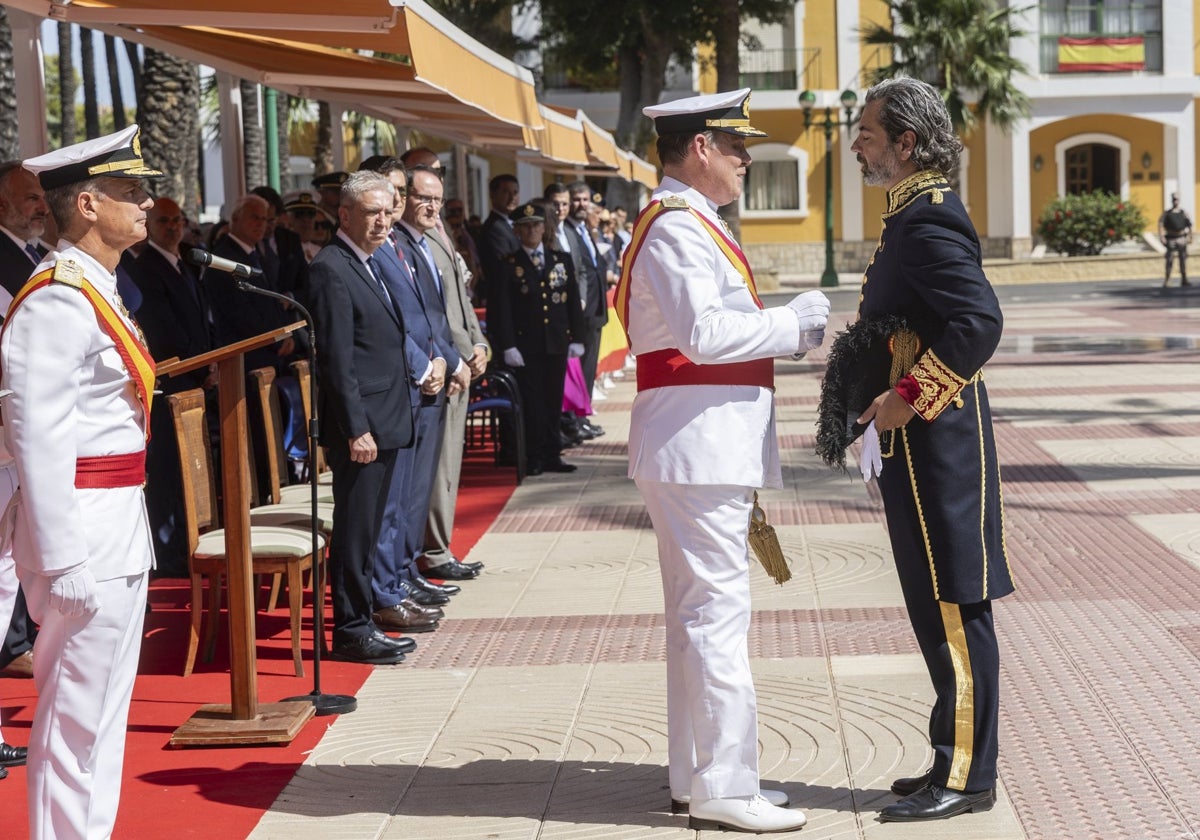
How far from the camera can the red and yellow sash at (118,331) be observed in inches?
159

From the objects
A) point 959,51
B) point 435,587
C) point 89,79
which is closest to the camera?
point 435,587

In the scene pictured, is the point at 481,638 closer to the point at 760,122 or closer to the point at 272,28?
the point at 272,28

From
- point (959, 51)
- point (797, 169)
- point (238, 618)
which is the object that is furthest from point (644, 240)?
point (797, 169)

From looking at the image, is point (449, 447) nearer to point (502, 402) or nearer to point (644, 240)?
point (502, 402)

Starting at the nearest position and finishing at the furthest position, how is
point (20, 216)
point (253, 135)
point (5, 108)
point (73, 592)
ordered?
point (73, 592), point (20, 216), point (5, 108), point (253, 135)

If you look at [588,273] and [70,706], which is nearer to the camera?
[70,706]

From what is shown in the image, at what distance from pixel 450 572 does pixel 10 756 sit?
321cm

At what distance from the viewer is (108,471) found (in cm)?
413

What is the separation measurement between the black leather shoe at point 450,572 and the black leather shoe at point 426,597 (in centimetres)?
51

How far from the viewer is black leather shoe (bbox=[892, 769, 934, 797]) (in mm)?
4898

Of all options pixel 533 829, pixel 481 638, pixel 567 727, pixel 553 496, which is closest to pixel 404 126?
pixel 553 496

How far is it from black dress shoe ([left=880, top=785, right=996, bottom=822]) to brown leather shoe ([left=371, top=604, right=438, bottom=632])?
9.98ft

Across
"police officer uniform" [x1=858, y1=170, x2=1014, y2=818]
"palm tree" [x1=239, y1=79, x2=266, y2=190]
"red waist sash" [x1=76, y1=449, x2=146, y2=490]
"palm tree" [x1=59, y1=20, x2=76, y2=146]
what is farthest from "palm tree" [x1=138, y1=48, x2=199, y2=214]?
"palm tree" [x1=59, y1=20, x2=76, y2=146]

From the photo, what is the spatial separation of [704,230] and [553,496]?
6.54m
